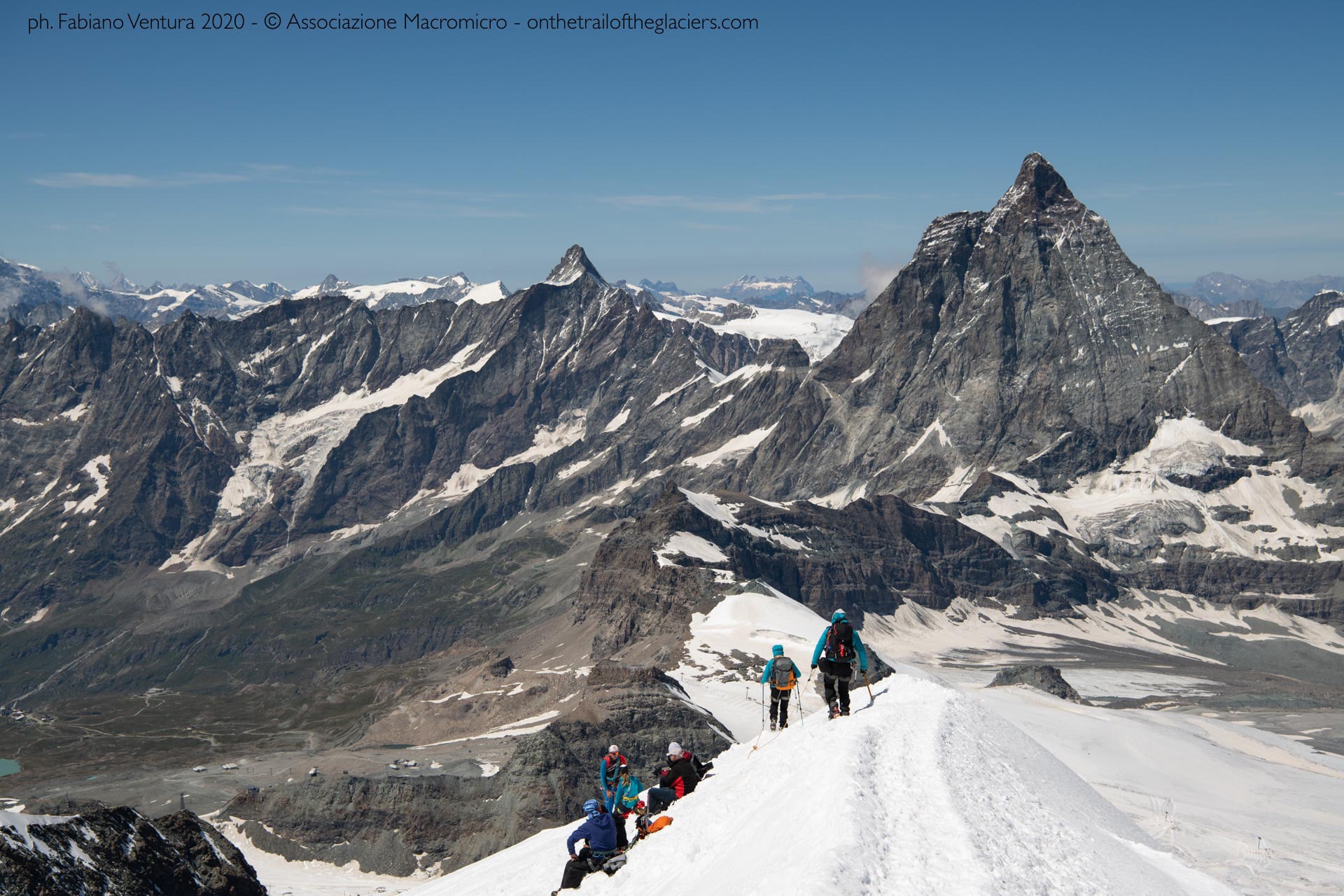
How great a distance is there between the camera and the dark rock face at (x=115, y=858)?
4841cm

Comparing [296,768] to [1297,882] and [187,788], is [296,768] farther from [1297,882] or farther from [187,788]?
[1297,882]

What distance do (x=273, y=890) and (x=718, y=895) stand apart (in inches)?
3461

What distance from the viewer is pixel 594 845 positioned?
3712 centimetres

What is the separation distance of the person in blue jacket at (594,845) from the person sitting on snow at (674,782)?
13.8 ft

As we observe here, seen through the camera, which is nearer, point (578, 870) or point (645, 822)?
point (578, 870)

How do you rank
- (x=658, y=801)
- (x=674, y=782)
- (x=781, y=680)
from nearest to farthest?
1. (x=658, y=801)
2. (x=674, y=782)
3. (x=781, y=680)

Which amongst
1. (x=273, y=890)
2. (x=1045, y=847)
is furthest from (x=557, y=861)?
(x=273, y=890)

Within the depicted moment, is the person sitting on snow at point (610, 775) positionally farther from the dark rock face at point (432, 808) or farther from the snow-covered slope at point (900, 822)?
the dark rock face at point (432, 808)

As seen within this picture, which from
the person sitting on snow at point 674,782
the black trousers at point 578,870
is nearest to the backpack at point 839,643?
the person sitting on snow at point 674,782

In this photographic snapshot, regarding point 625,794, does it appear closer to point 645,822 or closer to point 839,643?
point 645,822

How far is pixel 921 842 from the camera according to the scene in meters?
28.8

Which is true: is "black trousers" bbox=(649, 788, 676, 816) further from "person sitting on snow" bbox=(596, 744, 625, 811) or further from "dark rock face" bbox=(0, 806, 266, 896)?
"dark rock face" bbox=(0, 806, 266, 896)

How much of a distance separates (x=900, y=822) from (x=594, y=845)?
11967 millimetres

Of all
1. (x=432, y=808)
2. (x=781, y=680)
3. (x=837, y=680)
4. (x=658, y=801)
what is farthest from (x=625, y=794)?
(x=432, y=808)
